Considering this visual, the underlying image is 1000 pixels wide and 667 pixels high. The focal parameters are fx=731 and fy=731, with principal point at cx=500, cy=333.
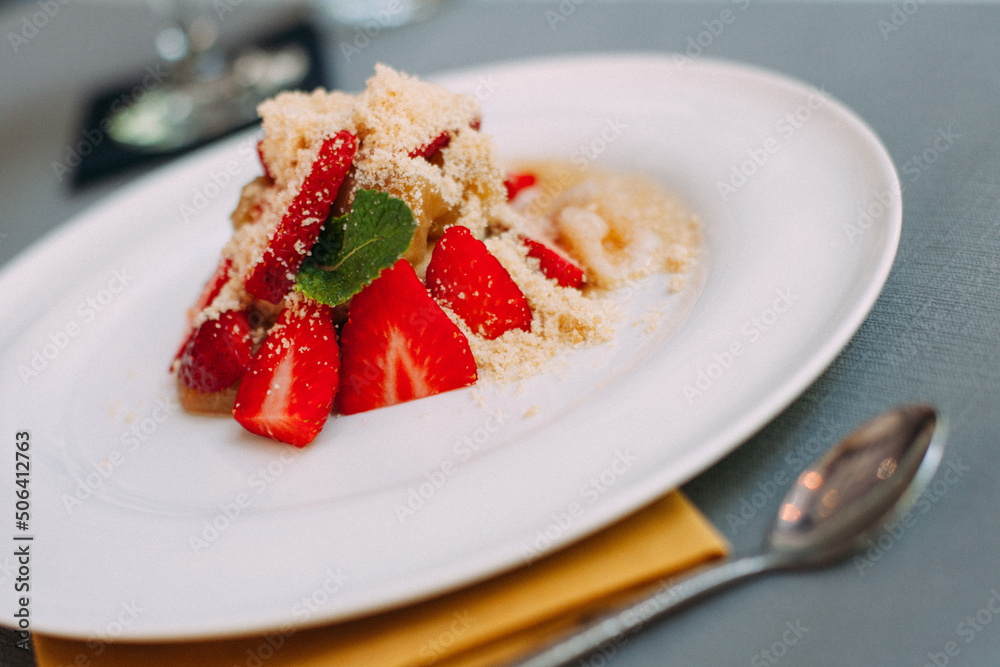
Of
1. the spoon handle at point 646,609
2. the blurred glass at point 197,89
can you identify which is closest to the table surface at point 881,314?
the spoon handle at point 646,609

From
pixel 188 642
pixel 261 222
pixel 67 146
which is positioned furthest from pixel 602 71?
pixel 67 146

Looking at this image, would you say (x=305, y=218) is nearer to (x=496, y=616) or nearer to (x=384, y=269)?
(x=384, y=269)

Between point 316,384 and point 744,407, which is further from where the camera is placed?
point 316,384

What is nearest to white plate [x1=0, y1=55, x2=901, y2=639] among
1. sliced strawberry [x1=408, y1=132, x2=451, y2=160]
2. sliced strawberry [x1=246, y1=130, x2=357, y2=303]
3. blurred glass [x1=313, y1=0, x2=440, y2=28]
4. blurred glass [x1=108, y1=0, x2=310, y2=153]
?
sliced strawberry [x1=246, y1=130, x2=357, y2=303]

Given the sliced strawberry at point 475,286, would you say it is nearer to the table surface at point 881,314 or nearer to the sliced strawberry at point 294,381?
the sliced strawberry at point 294,381

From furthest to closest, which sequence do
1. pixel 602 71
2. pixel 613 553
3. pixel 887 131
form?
pixel 602 71
pixel 887 131
pixel 613 553

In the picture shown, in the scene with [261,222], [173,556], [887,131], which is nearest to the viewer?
[173,556]

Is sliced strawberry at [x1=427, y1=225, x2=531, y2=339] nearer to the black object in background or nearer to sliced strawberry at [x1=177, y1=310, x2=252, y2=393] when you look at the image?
sliced strawberry at [x1=177, y1=310, x2=252, y2=393]

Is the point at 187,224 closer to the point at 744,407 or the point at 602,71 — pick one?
the point at 602,71
